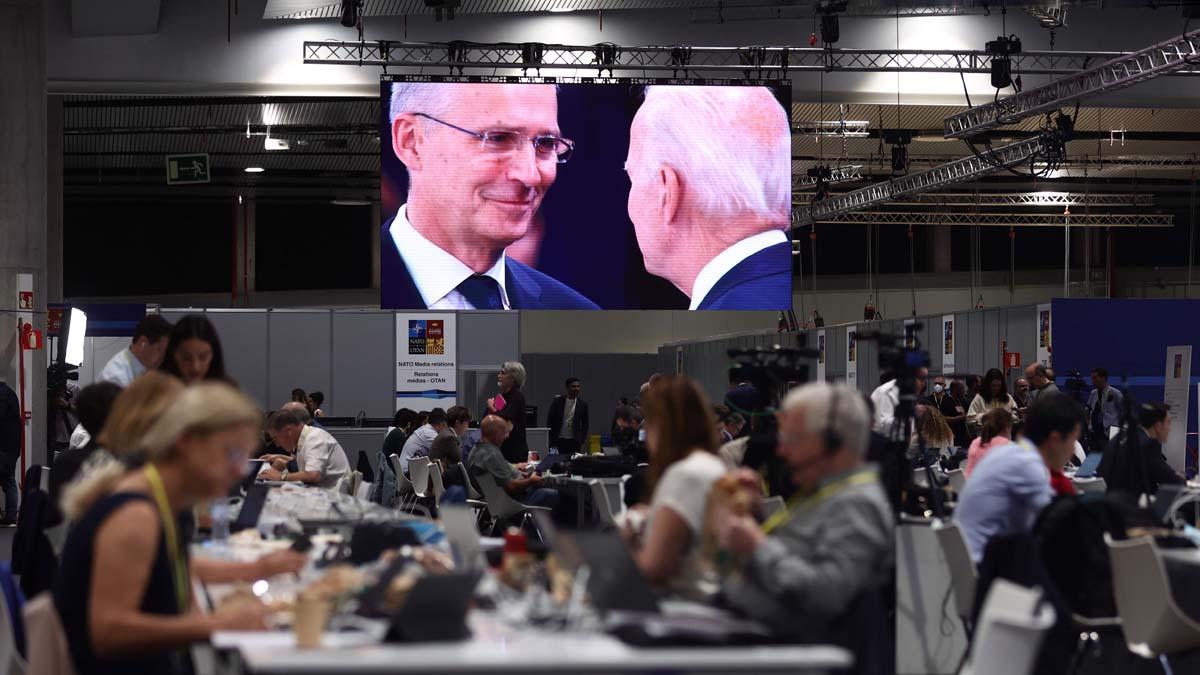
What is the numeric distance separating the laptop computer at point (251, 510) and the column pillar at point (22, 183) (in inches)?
324

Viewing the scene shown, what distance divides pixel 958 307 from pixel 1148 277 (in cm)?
330

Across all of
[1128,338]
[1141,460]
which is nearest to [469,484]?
[1141,460]

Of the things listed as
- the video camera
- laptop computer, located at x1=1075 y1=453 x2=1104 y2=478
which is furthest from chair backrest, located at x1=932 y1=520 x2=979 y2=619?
laptop computer, located at x1=1075 y1=453 x2=1104 y2=478

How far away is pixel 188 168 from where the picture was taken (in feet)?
58.9

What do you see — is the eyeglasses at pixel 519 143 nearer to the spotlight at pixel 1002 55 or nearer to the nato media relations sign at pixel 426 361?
the spotlight at pixel 1002 55

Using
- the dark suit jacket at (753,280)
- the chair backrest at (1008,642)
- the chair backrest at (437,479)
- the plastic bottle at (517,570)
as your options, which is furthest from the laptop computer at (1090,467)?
the chair backrest at (1008,642)

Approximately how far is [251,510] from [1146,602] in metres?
3.10

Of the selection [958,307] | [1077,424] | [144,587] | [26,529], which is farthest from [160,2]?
[958,307]

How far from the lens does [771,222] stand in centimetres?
1240

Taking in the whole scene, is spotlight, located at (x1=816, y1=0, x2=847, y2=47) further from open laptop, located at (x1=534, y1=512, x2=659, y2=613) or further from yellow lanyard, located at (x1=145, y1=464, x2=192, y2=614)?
yellow lanyard, located at (x1=145, y1=464, x2=192, y2=614)

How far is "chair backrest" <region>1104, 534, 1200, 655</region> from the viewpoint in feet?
15.7

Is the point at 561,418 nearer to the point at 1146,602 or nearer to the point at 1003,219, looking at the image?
the point at 1146,602

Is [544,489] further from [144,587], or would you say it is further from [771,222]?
[144,587]

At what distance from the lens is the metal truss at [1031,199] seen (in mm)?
23656
